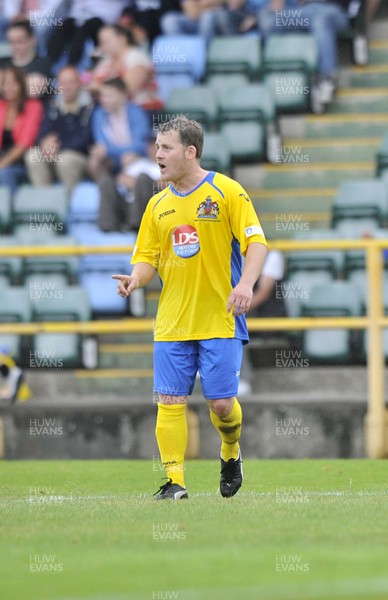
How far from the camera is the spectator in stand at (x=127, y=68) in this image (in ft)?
52.8

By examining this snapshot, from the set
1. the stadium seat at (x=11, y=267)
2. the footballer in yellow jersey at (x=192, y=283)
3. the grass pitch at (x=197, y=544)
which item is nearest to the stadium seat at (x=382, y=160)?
the stadium seat at (x=11, y=267)

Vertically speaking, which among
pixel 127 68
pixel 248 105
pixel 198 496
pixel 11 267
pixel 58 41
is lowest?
pixel 198 496

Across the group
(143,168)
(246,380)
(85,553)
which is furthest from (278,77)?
(85,553)

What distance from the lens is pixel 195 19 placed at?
687 inches

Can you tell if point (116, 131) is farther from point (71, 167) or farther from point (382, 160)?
point (382, 160)

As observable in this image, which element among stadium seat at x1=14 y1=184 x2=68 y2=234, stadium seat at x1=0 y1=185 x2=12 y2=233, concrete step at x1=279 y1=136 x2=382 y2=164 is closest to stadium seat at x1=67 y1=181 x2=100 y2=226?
stadium seat at x1=14 y1=184 x2=68 y2=234

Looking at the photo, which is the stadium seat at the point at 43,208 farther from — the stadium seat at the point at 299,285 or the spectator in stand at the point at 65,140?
the stadium seat at the point at 299,285

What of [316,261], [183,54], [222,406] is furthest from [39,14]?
[222,406]

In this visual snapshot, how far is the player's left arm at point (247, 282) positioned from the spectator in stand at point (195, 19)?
949 centimetres

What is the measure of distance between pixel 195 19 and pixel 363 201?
4.06 m

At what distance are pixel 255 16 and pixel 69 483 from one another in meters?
8.64

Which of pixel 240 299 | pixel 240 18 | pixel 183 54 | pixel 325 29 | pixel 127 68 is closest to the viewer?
pixel 240 299

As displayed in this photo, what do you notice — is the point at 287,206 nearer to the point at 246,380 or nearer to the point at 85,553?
the point at 246,380

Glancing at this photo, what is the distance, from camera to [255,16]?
17.3 m
